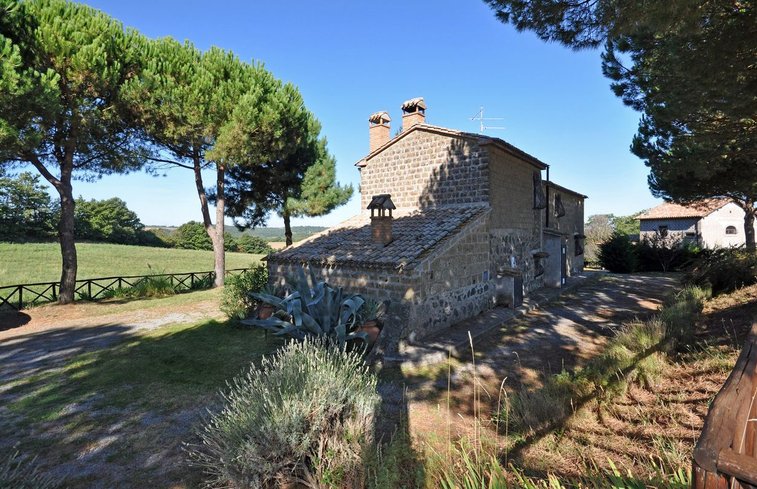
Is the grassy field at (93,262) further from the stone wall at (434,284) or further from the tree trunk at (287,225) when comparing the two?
the stone wall at (434,284)

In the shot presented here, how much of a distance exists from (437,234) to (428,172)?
404cm

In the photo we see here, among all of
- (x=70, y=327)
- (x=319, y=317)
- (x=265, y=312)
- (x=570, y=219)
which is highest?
(x=570, y=219)

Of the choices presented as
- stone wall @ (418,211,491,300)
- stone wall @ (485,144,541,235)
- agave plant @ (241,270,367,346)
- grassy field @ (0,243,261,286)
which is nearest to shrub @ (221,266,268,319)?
agave plant @ (241,270,367,346)

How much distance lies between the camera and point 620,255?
76.4ft

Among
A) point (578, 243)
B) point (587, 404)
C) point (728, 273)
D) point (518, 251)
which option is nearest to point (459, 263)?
point (518, 251)

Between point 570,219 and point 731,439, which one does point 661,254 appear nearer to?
point 570,219

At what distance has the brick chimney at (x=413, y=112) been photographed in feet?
45.4

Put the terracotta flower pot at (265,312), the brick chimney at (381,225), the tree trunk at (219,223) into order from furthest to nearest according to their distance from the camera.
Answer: the tree trunk at (219,223), the brick chimney at (381,225), the terracotta flower pot at (265,312)

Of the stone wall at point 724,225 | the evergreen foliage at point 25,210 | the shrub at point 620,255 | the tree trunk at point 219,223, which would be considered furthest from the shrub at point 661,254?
the evergreen foliage at point 25,210

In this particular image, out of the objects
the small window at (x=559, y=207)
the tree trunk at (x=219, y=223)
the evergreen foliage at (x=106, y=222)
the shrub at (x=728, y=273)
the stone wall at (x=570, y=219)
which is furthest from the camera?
the evergreen foliage at (x=106, y=222)

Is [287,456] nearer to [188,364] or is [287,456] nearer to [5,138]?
[188,364]

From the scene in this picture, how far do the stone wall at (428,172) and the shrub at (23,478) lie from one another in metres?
11.4

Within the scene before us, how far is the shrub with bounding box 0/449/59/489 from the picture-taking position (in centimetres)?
294

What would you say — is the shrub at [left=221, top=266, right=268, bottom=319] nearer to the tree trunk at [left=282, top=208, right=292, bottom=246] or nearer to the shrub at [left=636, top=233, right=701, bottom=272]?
the tree trunk at [left=282, top=208, right=292, bottom=246]
